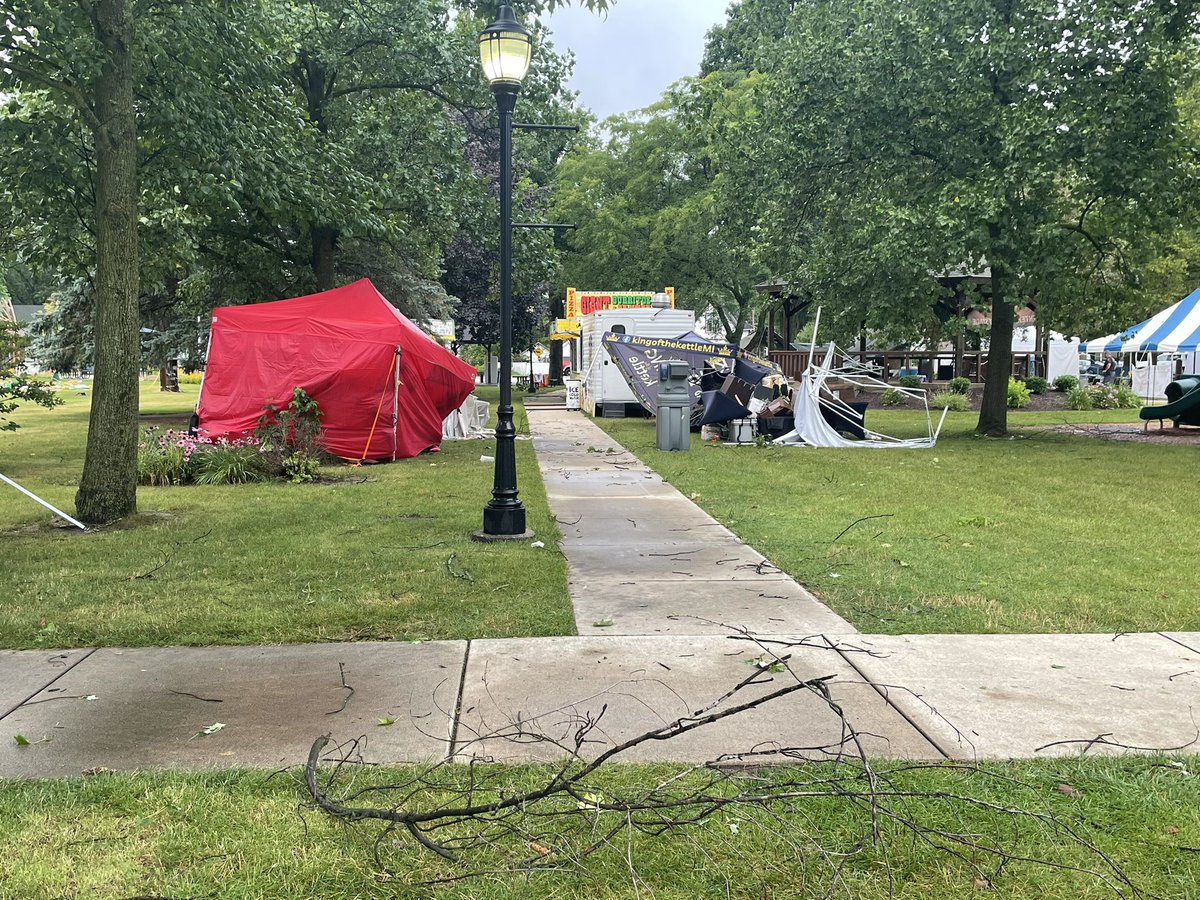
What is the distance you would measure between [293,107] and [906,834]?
12.9 metres

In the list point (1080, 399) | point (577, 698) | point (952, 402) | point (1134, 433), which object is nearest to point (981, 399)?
point (952, 402)

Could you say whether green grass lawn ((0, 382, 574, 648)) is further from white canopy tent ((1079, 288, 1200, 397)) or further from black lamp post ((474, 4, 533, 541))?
white canopy tent ((1079, 288, 1200, 397))

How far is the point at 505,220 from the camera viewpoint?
834 cm

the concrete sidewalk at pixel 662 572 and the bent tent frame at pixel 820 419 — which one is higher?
the bent tent frame at pixel 820 419

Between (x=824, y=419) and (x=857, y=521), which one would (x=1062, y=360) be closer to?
(x=824, y=419)

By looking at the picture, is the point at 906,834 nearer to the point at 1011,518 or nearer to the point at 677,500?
the point at 1011,518

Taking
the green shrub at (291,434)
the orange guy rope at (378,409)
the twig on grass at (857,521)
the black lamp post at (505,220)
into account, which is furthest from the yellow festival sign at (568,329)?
the black lamp post at (505,220)

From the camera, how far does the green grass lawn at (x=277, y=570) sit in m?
5.43

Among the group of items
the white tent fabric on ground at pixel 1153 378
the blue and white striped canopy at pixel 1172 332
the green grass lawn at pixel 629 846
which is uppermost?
the blue and white striped canopy at pixel 1172 332

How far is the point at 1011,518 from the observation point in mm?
9102

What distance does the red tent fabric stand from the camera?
13.6 metres

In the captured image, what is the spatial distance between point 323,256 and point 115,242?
10830 millimetres

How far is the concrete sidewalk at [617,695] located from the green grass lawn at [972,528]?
1.78ft

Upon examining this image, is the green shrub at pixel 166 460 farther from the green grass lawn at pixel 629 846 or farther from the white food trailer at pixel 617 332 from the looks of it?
the white food trailer at pixel 617 332
